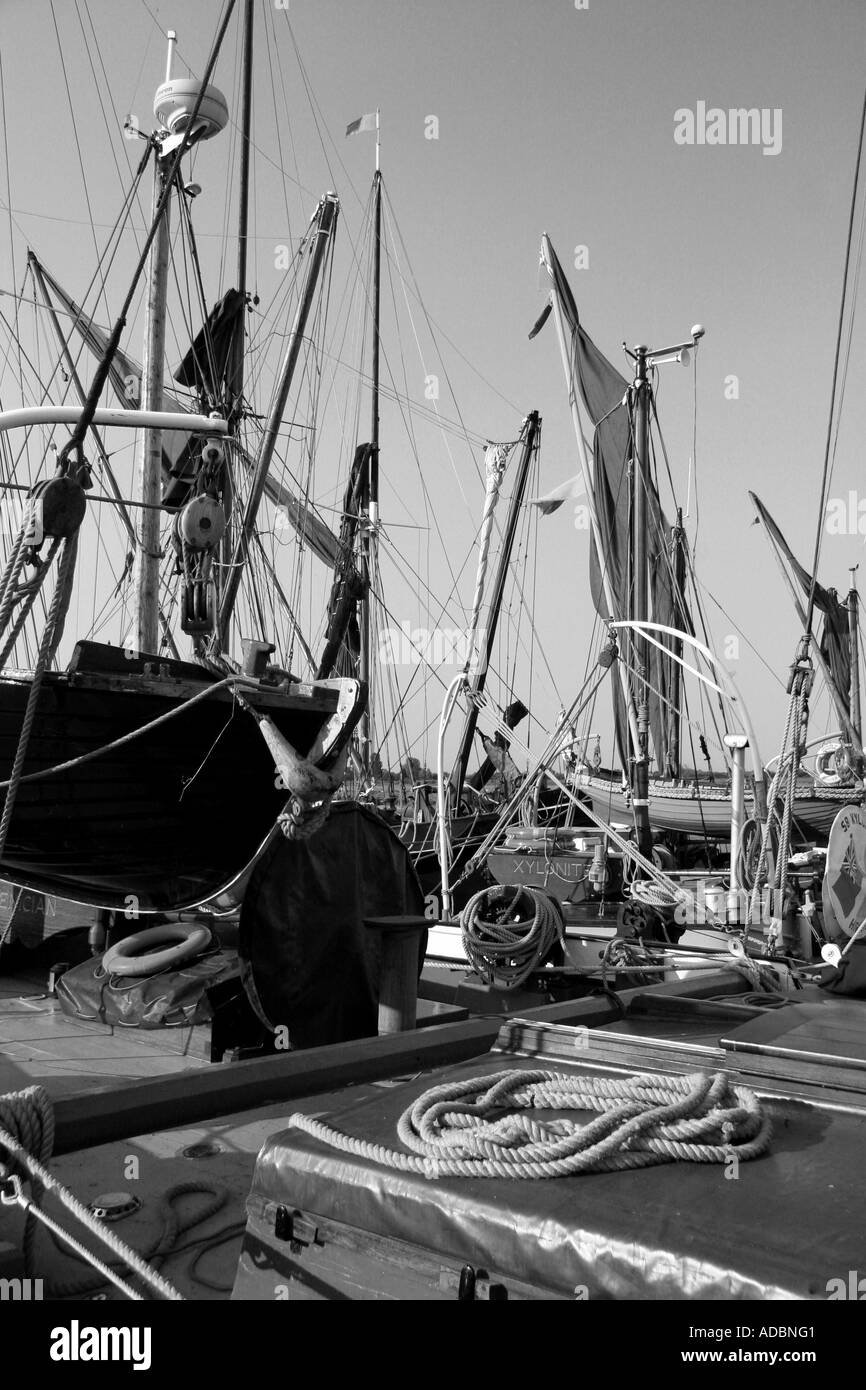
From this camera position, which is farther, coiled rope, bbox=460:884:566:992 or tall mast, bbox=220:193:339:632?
tall mast, bbox=220:193:339:632

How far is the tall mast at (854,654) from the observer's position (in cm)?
3412

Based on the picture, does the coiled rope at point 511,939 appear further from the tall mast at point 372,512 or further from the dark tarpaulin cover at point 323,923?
the tall mast at point 372,512

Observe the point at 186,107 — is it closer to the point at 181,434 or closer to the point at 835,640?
the point at 181,434

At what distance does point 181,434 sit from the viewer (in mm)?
14812

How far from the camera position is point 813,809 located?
80.0 feet

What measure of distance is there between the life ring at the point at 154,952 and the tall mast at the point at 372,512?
1559 cm

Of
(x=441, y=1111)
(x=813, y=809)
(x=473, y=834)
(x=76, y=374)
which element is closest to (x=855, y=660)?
(x=813, y=809)

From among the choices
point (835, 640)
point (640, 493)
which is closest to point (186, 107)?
point (640, 493)

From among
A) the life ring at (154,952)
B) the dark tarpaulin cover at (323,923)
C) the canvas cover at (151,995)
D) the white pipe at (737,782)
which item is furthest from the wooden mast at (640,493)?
the dark tarpaulin cover at (323,923)

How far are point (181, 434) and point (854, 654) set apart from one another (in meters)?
28.2

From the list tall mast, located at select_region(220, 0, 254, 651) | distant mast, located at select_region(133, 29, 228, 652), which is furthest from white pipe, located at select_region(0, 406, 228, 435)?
tall mast, located at select_region(220, 0, 254, 651)

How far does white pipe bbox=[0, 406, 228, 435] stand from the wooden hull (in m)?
17.9

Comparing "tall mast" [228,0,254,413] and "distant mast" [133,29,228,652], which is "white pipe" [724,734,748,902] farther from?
"tall mast" [228,0,254,413]

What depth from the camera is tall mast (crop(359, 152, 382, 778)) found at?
85.4ft
